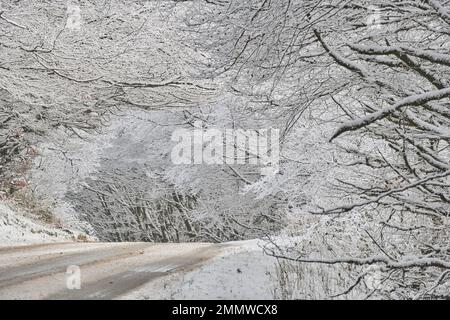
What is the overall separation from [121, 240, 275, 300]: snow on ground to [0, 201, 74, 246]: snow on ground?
23.2 feet

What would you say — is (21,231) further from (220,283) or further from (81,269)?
(220,283)

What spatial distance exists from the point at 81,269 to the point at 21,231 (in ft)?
24.2

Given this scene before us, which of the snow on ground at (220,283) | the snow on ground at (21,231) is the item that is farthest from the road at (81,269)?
the snow on ground at (21,231)

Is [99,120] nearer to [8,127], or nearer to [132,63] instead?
[8,127]

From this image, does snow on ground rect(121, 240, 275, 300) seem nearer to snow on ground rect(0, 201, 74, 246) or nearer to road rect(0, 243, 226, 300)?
road rect(0, 243, 226, 300)

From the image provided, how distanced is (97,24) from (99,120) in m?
5.97

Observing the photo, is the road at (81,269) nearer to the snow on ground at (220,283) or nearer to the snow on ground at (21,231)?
the snow on ground at (220,283)

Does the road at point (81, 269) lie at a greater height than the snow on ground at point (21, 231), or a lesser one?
lesser

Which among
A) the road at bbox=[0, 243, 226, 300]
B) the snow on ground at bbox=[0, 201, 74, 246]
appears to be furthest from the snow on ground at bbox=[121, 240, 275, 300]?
the snow on ground at bbox=[0, 201, 74, 246]

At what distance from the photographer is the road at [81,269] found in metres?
7.55

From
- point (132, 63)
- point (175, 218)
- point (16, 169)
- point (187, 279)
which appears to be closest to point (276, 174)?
point (187, 279)

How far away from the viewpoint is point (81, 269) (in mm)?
10078

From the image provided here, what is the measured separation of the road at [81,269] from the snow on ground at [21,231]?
1138 mm

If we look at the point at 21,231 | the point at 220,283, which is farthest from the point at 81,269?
the point at 21,231
